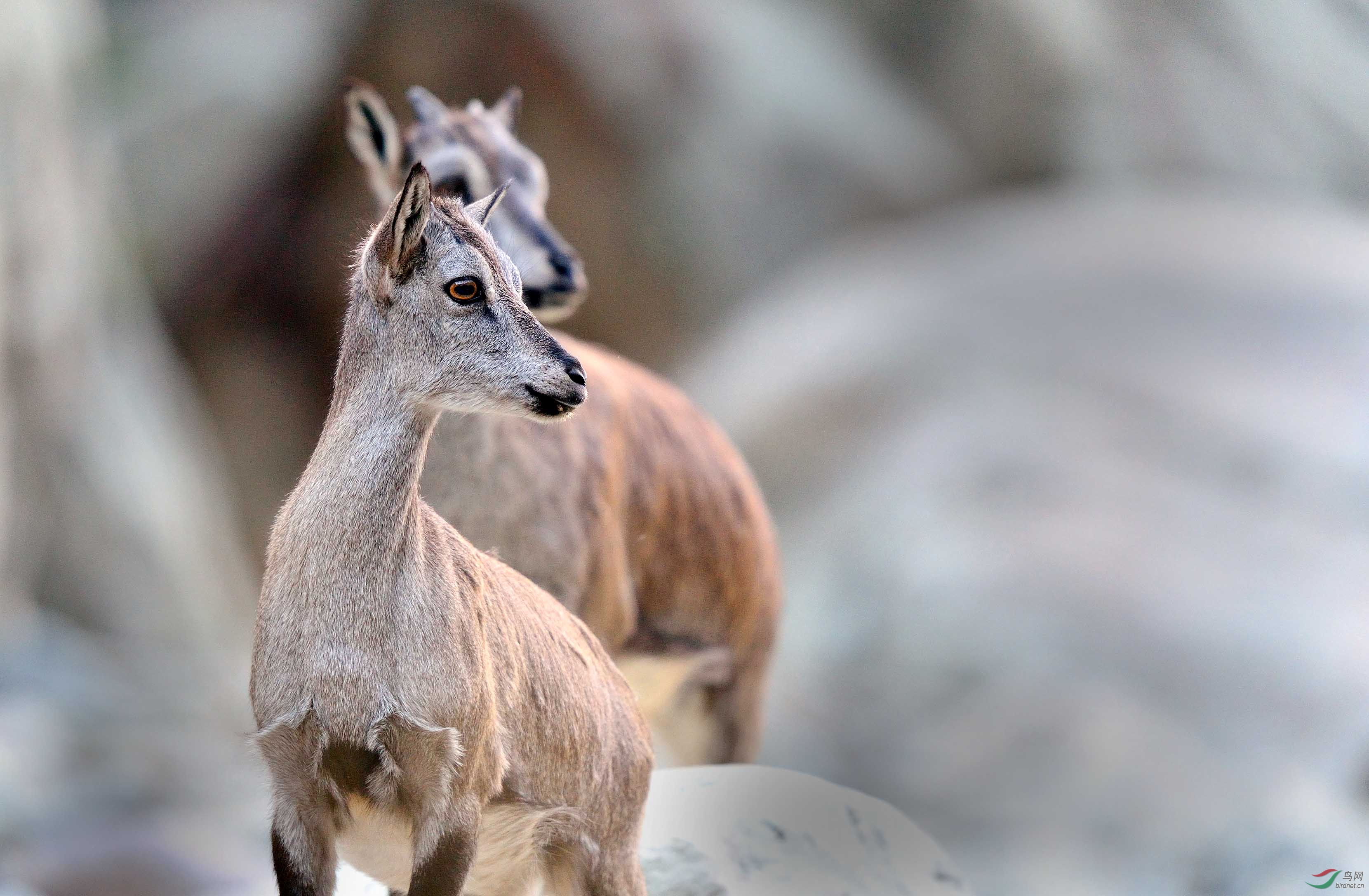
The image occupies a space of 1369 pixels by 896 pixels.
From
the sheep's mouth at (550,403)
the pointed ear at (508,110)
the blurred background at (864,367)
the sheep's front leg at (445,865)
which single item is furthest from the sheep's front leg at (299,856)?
the blurred background at (864,367)

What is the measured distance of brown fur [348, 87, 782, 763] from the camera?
4520mm

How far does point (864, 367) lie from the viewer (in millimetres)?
10031

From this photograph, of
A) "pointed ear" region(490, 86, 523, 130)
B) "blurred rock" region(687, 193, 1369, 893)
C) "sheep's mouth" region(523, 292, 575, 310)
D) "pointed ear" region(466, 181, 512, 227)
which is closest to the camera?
"pointed ear" region(466, 181, 512, 227)

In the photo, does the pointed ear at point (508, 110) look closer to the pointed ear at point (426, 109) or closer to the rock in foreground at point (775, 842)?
the pointed ear at point (426, 109)

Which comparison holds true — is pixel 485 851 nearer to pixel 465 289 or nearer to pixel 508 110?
pixel 465 289

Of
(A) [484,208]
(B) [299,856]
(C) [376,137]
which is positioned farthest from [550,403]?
(C) [376,137]

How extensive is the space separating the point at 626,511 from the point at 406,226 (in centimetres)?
296

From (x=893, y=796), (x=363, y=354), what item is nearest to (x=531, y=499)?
(x=363, y=354)

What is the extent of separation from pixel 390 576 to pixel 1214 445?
7113mm

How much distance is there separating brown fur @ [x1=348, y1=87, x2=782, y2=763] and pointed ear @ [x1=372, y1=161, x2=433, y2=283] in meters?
1.48

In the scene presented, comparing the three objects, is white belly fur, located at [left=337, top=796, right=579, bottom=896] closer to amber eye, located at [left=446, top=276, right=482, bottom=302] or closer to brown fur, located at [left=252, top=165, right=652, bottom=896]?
brown fur, located at [left=252, top=165, right=652, bottom=896]

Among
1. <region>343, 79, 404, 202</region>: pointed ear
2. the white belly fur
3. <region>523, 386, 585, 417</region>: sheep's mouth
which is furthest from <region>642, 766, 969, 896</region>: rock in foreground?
<region>343, 79, 404, 202</region>: pointed ear

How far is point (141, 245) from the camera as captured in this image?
32.2 ft

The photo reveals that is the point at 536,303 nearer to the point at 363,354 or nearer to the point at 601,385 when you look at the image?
the point at 601,385
